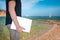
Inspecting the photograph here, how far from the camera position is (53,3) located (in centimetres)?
200

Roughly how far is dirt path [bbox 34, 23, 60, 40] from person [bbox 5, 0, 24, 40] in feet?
0.67

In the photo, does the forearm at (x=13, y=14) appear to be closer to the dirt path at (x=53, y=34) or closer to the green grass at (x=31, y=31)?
the green grass at (x=31, y=31)

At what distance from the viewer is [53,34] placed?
Answer: 199 centimetres

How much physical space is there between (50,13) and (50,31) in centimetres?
17

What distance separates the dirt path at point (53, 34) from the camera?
6.51 ft

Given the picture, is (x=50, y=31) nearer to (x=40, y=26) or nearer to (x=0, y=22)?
(x=40, y=26)

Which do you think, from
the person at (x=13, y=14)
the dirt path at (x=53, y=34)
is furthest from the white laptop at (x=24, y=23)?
the dirt path at (x=53, y=34)

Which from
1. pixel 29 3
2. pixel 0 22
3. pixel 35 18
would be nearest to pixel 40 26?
pixel 35 18

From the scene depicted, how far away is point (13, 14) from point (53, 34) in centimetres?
42

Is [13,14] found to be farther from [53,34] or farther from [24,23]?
[53,34]

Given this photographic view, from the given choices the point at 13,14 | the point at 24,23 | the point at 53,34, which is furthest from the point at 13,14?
the point at 53,34

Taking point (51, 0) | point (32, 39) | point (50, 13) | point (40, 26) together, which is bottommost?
point (32, 39)

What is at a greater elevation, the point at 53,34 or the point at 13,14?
the point at 13,14

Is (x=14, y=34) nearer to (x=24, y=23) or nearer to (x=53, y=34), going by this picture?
(x=24, y=23)
